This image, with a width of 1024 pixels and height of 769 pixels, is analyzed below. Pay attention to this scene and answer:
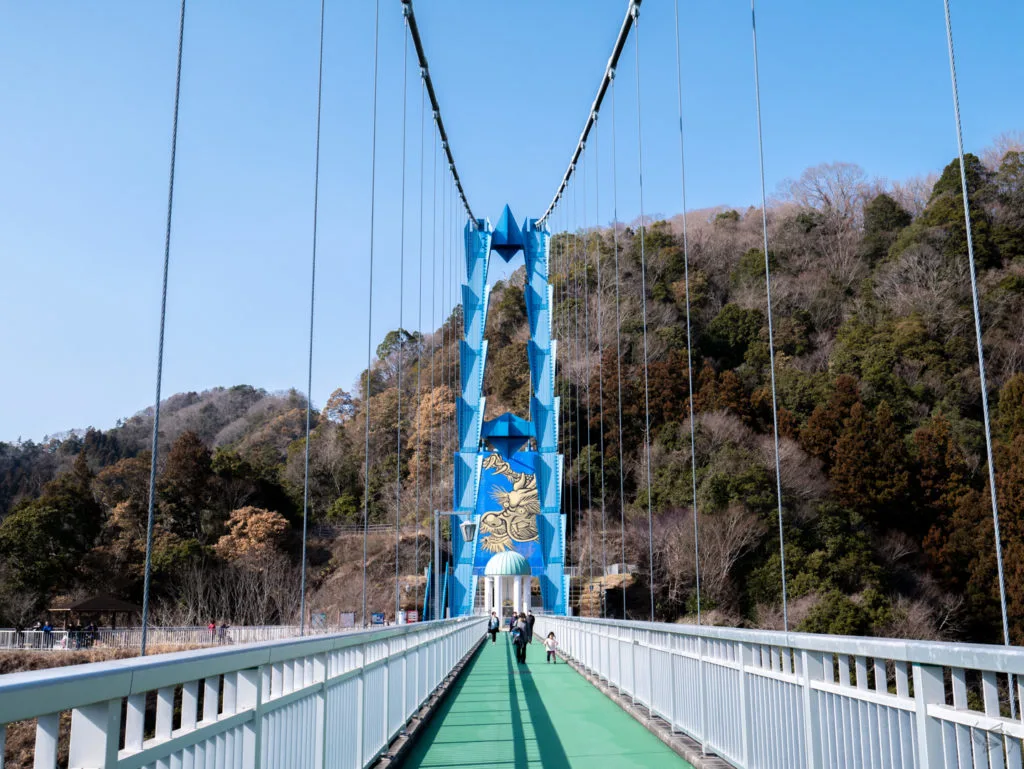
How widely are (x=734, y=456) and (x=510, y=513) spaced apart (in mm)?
8512

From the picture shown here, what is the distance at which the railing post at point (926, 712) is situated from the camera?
2623 mm

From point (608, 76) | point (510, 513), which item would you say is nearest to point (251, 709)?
point (608, 76)

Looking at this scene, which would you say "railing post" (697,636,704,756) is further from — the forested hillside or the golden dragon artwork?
the golden dragon artwork

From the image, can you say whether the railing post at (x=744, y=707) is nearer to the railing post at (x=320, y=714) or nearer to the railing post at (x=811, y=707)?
the railing post at (x=811, y=707)

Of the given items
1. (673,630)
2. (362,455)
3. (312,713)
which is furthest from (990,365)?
(312,713)

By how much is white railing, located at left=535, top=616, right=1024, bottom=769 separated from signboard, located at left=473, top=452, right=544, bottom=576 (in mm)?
27214

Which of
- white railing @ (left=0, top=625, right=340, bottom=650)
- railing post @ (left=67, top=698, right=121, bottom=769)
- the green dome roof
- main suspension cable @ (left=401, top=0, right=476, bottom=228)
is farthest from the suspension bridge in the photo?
white railing @ (left=0, top=625, right=340, bottom=650)

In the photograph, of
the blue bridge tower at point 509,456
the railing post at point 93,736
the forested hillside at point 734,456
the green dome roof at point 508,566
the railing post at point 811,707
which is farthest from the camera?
the blue bridge tower at point 509,456

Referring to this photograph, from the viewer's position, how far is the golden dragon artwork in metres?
35.4

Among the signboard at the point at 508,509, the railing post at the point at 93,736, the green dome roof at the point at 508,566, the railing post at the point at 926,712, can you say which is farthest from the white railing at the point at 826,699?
the signboard at the point at 508,509

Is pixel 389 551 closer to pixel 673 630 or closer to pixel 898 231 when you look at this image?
→ pixel 898 231

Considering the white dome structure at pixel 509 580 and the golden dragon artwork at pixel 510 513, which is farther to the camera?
the golden dragon artwork at pixel 510 513

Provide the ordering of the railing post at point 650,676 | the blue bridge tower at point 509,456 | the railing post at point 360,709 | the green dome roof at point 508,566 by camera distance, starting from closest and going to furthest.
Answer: the railing post at point 360,709 < the railing post at point 650,676 < the green dome roof at point 508,566 < the blue bridge tower at point 509,456

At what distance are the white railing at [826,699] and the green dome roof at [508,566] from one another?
22857 mm
